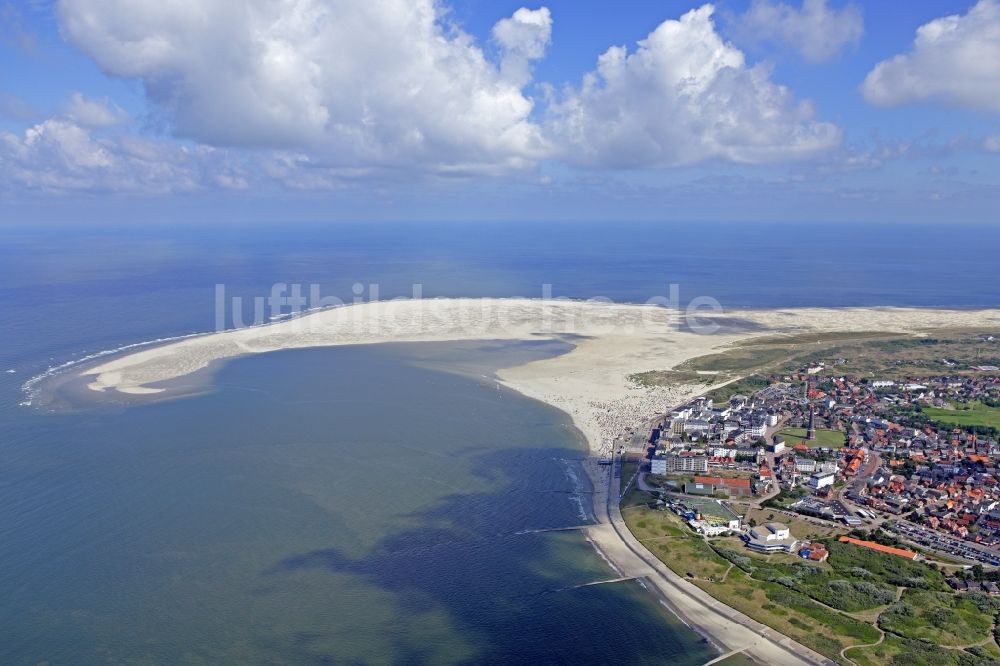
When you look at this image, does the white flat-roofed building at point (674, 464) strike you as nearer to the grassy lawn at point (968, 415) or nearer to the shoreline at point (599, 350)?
the shoreline at point (599, 350)

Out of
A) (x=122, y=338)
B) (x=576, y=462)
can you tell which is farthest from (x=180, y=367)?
(x=576, y=462)

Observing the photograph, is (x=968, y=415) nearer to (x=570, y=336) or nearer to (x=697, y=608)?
(x=697, y=608)

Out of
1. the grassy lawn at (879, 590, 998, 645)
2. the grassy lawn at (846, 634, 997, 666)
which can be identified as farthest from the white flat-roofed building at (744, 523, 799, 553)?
the grassy lawn at (846, 634, 997, 666)

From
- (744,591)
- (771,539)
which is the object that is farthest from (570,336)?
(744,591)

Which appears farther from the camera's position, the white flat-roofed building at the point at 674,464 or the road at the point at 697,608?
the white flat-roofed building at the point at 674,464

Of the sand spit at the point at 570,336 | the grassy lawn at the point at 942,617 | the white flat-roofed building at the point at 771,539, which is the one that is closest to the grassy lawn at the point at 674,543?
the white flat-roofed building at the point at 771,539
